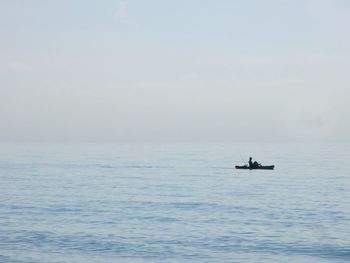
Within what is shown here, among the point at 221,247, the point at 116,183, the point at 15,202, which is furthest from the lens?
the point at 116,183

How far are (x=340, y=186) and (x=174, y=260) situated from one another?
5306cm

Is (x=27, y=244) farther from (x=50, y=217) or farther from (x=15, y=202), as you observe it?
(x=15, y=202)

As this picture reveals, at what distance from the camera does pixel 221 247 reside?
41.0 meters

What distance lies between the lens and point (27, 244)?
41.4 meters

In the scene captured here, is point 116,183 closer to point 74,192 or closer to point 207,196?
point 74,192

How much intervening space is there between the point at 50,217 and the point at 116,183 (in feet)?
121

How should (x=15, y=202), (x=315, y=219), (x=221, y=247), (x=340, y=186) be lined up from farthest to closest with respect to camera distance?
(x=340, y=186) < (x=15, y=202) < (x=315, y=219) < (x=221, y=247)

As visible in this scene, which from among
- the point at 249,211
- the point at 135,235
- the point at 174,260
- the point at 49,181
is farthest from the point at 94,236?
the point at 49,181

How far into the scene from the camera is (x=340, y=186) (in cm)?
8388

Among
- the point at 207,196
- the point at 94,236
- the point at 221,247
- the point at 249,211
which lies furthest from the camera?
the point at 207,196

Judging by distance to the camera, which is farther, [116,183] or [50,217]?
[116,183]

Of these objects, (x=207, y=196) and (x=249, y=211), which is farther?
(x=207, y=196)

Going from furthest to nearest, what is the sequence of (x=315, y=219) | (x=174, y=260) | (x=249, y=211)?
(x=249, y=211), (x=315, y=219), (x=174, y=260)

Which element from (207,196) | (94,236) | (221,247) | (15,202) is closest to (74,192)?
(15,202)
